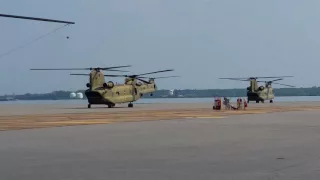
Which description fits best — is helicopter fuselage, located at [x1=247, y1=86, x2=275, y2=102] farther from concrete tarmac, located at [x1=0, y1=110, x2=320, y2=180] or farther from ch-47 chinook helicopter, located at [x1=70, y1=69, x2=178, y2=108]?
concrete tarmac, located at [x1=0, y1=110, x2=320, y2=180]

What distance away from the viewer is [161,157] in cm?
1295

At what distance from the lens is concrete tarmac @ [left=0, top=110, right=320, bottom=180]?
10.2 meters

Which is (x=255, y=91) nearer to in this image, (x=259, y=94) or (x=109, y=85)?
(x=259, y=94)

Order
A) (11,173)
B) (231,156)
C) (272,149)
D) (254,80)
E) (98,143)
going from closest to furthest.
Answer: (11,173) → (231,156) → (272,149) → (98,143) → (254,80)

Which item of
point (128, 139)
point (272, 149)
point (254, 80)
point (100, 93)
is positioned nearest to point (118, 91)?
point (100, 93)

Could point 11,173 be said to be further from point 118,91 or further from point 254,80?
point 254,80

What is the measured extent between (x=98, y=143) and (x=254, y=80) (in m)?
74.2

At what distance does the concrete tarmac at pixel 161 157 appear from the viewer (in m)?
10.2

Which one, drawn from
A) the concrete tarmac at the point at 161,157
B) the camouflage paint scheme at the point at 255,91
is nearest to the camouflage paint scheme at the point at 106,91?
the camouflage paint scheme at the point at 255,91

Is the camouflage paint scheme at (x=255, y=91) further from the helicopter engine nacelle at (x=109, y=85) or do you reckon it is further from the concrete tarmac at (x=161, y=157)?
the concrete tarmac at (x=161, y=157)

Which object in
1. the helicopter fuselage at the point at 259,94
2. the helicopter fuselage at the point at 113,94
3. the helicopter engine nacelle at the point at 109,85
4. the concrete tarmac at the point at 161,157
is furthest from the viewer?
the helicopter fuselage at the point at 259,94

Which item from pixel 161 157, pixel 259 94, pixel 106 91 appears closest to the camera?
pixel 161 157

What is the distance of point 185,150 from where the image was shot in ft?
47.5

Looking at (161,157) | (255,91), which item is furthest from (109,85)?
(161,157)
